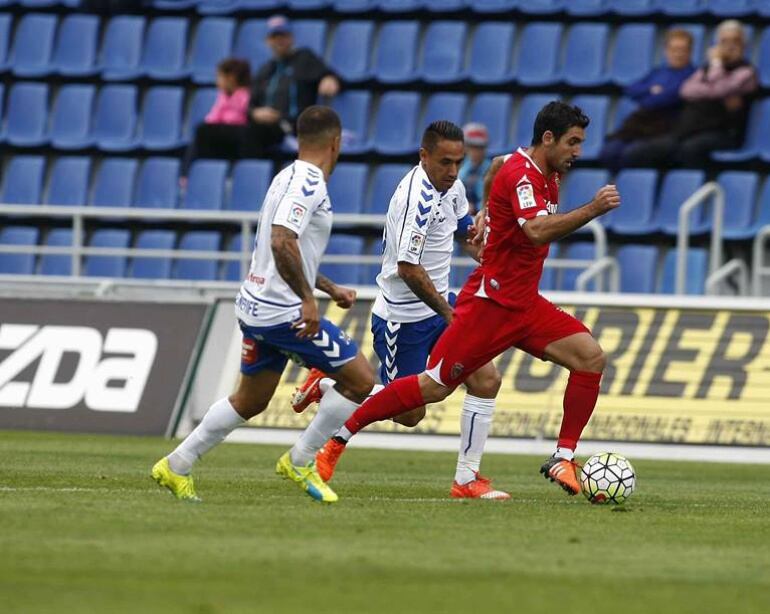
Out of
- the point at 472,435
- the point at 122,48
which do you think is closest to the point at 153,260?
the point at 122,48

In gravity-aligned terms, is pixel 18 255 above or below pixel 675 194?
below

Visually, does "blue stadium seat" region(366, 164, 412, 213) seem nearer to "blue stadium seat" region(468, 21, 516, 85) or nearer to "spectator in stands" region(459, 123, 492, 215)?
"blue stadium seat" region(468, 21, 516, 85)

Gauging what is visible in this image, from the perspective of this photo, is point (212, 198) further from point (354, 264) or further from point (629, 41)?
point (629, 41)

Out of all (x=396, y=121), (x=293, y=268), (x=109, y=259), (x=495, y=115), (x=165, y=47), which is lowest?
(x=109, y=259)

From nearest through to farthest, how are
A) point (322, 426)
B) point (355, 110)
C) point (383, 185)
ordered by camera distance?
point (322, 426)
point (383, 185)
point (355, 110)

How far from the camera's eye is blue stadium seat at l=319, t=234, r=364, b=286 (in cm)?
1972

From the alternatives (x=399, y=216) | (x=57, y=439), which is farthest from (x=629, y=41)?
(x=399, y=216)

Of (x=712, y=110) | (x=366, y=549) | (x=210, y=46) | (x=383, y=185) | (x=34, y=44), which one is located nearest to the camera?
(x=366, y=549)

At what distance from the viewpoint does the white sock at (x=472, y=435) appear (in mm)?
10648

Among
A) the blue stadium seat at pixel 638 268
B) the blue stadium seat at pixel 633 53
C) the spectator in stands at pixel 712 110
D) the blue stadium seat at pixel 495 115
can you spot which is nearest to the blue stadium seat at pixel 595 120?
the blue stadium seat at pixel 633 53

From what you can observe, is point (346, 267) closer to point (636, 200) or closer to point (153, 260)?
point (153, 260)

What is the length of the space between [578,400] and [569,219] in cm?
137

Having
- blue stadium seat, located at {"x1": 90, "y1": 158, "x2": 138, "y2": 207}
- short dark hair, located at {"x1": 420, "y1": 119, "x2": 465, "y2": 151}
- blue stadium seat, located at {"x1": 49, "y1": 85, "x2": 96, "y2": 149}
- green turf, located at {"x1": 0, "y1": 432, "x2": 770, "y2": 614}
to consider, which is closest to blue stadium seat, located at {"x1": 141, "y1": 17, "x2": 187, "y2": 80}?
blue stadium seat, located at {"x1": 49, "y1": 85, "x2": 96, "y2": 149}

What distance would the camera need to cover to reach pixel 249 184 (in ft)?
68.9
